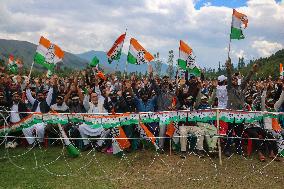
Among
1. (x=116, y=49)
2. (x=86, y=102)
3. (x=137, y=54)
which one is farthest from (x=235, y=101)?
(x=116, y=49)

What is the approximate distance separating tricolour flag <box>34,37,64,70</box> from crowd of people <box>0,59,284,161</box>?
1.15 metres

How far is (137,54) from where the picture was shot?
15477mm

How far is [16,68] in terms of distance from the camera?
2533cm

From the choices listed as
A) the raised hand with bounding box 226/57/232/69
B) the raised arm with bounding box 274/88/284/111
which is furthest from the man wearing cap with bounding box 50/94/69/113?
the raised arm with bounding box 274/88/284/111

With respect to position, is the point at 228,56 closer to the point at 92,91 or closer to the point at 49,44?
the point at 92,91

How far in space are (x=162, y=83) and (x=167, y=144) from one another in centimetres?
233

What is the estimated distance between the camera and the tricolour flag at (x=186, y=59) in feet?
48.4

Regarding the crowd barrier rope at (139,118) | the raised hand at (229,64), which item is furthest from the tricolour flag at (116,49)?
the raised hand at (229,64)

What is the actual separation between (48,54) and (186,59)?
18.5 feet

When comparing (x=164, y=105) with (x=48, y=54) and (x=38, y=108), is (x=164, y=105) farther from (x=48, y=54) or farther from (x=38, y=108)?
(x=48, y=54)

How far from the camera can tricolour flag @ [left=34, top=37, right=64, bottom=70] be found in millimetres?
16094

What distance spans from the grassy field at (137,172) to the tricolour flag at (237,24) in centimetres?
436

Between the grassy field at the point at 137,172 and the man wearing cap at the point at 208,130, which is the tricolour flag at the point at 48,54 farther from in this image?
the man wearing cap at the point at 208,130

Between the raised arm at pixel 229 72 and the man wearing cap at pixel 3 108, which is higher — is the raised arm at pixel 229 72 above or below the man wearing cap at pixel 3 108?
above
